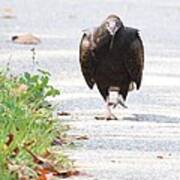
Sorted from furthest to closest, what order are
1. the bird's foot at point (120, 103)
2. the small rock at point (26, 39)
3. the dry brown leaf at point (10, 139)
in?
the small rock at point (26, 39) → the bird's foot at point (120, 103) → the dry brown leaf at point (10, 139)

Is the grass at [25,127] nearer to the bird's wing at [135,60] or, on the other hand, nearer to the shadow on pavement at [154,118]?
the shadow on pavement at [154,118]

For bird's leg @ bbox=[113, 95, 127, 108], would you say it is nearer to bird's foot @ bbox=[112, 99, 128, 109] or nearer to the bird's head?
bird's foot @ bbox=[112, 99, 128, 109]

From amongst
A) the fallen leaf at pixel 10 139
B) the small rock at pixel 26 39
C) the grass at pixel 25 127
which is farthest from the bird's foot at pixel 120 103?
the small rock at pixel 26 39

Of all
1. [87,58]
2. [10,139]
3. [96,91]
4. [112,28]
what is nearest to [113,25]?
[112,28]

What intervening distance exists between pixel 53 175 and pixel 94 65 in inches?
137

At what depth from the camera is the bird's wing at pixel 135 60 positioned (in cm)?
1089

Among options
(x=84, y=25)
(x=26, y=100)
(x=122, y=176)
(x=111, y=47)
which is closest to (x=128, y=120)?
(x=111, y=47)

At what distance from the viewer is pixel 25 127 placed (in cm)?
830

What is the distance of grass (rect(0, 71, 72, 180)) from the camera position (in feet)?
24.4

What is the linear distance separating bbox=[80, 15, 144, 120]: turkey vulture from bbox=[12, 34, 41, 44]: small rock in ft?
16.2

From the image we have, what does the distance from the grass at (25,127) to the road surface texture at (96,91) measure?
0.83ft

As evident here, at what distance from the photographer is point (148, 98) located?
11.9 meters

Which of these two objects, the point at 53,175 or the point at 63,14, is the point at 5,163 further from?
the point at 63,14

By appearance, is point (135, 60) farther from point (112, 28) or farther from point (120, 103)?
point (120, 103)
